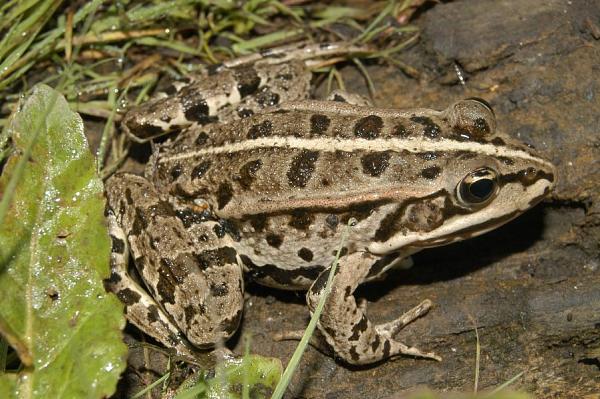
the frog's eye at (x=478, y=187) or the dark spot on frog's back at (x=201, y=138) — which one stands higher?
the dark spot on frog's back at (x=201, y=138)

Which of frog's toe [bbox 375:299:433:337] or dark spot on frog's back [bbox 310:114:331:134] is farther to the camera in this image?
frog's toe [bbox 375:299:433:337]

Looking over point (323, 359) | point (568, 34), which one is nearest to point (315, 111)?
point (323, 359)

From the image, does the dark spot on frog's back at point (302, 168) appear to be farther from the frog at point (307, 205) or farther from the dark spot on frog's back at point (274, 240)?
the dark spot on frog's back at point (274, 240)

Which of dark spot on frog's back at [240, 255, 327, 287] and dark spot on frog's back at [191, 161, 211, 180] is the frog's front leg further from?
dark spot on frog's back at [191, 161, 211, 180]

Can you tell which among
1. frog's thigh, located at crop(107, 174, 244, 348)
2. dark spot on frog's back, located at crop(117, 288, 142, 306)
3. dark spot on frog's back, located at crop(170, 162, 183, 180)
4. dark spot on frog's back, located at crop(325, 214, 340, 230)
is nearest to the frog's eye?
dark spot on frog's back, located at crop(325, 214, 340, 230)

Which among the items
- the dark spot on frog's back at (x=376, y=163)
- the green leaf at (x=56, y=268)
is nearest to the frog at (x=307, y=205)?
the dark spot on frog's back at (x=376, y=163)

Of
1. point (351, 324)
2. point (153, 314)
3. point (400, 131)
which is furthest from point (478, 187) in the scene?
point (153, 314)
